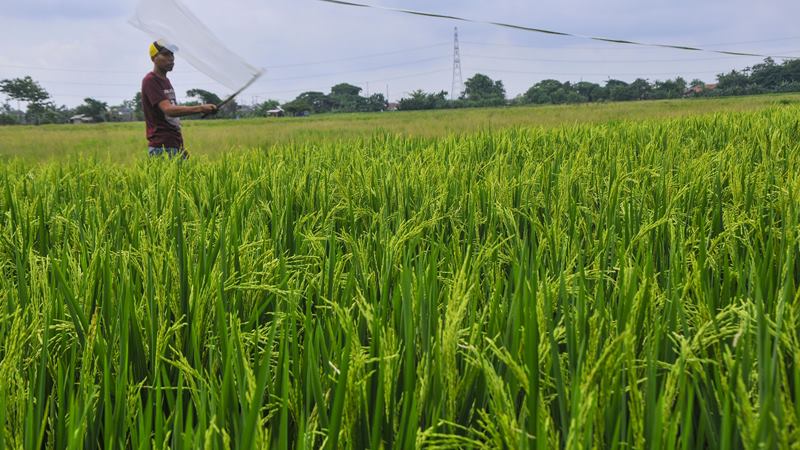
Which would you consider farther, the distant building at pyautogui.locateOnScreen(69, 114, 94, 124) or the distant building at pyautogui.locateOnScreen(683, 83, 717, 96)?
the distant building at pyautogui.locateOnScreen(683, 83, 717, 96)

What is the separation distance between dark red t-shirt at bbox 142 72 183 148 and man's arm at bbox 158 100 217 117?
0.21 feet

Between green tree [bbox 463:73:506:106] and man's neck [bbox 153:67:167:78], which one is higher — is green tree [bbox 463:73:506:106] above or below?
above

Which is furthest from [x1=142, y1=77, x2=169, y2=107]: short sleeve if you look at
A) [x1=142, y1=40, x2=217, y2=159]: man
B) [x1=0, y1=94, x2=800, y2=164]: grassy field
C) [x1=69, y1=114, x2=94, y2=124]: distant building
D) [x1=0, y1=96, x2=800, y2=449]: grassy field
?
[x1=69, y1=114, x2=94, y2=124]: distant building

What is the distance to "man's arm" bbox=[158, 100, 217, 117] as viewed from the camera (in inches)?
160

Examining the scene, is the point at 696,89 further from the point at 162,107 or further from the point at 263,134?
the point at 162,107

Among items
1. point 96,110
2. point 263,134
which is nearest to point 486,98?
point 96,110

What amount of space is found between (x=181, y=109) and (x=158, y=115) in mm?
447

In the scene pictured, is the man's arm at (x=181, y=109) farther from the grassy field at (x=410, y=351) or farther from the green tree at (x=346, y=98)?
the green tree at (x=346, y=98)

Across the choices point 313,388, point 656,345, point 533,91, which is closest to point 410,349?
point 313,388

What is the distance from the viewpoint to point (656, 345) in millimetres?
756

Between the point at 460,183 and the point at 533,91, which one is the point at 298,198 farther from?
the point at 533,91

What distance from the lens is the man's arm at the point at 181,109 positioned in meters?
4.07

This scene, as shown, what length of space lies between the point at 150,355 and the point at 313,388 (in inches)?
15.6

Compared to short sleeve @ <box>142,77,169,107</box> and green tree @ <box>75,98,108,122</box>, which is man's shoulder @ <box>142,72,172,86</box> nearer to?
short sleeve @ <box>142,77,169,107</box>
